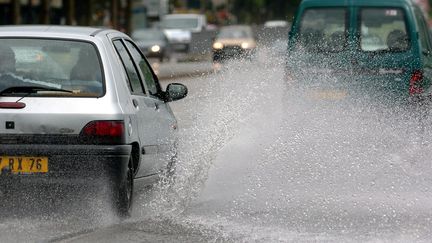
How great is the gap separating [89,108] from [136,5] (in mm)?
73770

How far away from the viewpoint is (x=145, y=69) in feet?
34.6

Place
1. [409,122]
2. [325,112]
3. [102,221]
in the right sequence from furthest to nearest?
[409,122], [325,112], [102,221]

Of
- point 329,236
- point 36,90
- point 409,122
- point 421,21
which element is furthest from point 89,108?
point 421,21

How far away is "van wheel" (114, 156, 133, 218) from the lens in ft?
28.4

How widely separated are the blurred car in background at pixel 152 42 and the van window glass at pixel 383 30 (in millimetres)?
38563

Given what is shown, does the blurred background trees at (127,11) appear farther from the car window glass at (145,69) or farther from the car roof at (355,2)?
the car window glass at (145,69)

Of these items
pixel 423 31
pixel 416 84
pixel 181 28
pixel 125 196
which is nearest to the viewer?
pixel 125 196

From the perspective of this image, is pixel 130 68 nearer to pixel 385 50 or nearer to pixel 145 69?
pixel 145 69

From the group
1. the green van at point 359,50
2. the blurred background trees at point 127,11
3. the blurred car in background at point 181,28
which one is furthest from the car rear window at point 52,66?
the blurred car in background at point 181,28

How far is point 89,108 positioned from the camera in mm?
8609

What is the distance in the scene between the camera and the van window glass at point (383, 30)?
15539 mm

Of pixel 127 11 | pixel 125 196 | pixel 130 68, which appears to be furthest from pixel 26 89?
pixel 127 11

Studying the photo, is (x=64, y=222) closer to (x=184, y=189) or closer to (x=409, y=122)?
(x=184, y=189)

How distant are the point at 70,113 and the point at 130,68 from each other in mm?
1249
